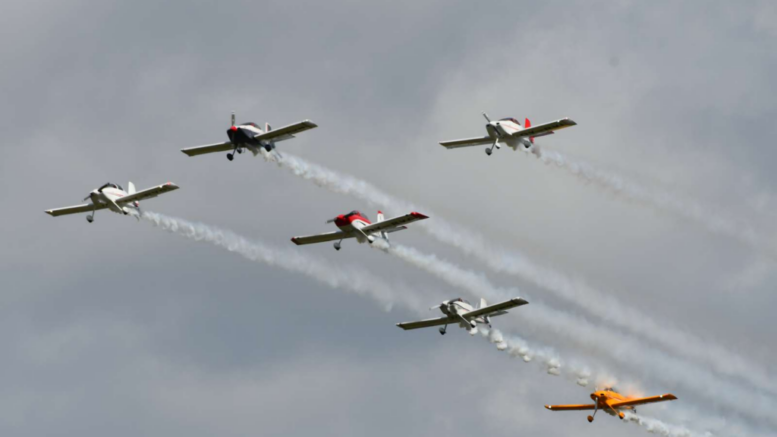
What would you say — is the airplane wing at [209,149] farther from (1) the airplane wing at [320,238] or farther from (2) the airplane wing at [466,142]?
(2) the airplane wing at [466,142]

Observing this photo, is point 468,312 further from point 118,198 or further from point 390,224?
point 118,198

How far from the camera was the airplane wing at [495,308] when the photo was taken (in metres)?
108

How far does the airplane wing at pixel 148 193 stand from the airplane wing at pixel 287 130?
6.71 meters

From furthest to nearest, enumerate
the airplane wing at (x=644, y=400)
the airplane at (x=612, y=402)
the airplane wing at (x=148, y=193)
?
the airplane wing at (x=148, y=193)
the airplane at (x=612, y=402)
the airplane wing at (x=644, y=400)

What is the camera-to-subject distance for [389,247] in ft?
357

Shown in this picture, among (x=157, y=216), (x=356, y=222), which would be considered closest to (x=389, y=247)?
(x=356, y=222)

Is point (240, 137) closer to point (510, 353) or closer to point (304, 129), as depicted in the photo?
point (304, 129)

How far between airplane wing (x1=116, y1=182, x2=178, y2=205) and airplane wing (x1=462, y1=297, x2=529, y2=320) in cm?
2193

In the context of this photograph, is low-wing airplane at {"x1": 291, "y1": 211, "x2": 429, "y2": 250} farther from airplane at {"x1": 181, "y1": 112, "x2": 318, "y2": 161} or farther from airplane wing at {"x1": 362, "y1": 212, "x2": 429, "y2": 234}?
airplane at {"x1": 181, "y1": 112, "x2": 318, "y2": 161}

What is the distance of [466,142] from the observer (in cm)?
12031

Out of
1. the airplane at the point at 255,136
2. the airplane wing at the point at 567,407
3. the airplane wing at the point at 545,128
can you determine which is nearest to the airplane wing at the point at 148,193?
the airplane at the point at 255,136

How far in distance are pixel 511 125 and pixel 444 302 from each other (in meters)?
15.4

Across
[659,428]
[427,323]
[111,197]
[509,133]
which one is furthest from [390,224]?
[659,428]

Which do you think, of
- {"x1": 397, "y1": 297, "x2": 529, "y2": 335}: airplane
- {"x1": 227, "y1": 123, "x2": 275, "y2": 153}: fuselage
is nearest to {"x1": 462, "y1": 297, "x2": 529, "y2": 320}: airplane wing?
{"x1": 397, "y1": 297, "x2": 529, "y2": 335}: airplane
